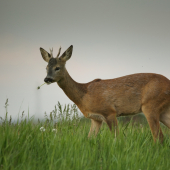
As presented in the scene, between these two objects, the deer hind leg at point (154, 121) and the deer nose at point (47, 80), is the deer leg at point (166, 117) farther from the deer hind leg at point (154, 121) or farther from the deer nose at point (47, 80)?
the deer nose at point (47, 80)

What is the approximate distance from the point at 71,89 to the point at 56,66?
2.27ft

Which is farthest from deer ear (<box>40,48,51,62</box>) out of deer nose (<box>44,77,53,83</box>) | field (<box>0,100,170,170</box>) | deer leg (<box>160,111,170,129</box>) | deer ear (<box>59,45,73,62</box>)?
deer leg (<box>160,111,170,129</box>)

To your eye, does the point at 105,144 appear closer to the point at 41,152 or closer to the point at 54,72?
the point at 41,152

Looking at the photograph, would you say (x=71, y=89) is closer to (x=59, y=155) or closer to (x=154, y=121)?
(x=154, y=121)

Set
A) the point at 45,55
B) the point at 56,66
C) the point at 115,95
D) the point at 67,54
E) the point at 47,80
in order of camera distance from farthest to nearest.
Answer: the point at 45,55 < the point at 67,54 < the point at 115,95 < the point at 56,66 < the point at 47,80

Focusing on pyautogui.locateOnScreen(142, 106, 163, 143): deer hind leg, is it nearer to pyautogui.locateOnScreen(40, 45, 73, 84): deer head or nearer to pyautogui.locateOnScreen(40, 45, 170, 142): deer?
pyautogui.locateOnScreen(40, 45, 170, 142): deer

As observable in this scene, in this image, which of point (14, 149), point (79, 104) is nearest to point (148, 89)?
point (79, 104)

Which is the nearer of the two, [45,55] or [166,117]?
[166,117]

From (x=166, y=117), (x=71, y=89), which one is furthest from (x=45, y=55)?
(x=166, y=117)

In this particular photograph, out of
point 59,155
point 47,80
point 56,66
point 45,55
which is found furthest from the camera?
point 45,55

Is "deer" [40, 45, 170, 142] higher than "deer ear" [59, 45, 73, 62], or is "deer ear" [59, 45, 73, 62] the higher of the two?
"deer ear" [59, 45, 73, 62]

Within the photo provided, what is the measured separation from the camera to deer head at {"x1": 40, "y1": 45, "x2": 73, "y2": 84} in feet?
18.5

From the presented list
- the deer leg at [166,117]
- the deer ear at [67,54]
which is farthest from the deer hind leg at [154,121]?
the deer ear at [67,54]

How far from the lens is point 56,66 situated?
19.0 feet
